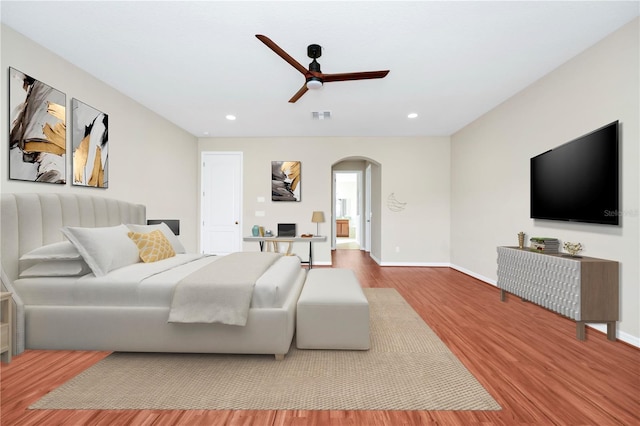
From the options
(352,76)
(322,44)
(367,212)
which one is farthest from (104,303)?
(367,212)

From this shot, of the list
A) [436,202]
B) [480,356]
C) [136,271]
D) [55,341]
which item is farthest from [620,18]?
[55,341]

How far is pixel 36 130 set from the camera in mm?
2586

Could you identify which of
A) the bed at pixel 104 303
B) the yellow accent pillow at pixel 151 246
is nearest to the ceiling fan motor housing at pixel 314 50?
the bed at pixel 104 303

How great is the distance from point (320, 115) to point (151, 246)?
121 inches

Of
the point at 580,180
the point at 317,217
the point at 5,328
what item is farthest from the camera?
the point at 317,217

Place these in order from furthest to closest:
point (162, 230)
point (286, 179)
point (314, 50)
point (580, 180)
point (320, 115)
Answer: point (286, 179)
point (320, 115)
point (162, 230)
point (580, 180)
point (314, 50)

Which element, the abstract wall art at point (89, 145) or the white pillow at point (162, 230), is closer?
the abstract wall art at point (89, 145)

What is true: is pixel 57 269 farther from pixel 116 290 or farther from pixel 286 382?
pixel 286 382

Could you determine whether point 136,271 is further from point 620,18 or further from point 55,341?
point 620,18

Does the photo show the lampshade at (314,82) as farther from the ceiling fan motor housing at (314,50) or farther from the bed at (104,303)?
the bed at (104,303)

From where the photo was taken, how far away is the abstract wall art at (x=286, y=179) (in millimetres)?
5852

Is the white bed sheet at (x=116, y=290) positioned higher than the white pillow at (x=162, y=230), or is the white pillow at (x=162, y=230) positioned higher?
the white pillow at (x=162, y=230)

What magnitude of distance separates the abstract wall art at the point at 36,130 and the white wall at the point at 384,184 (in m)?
3.16

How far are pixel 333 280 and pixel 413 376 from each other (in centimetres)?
107
